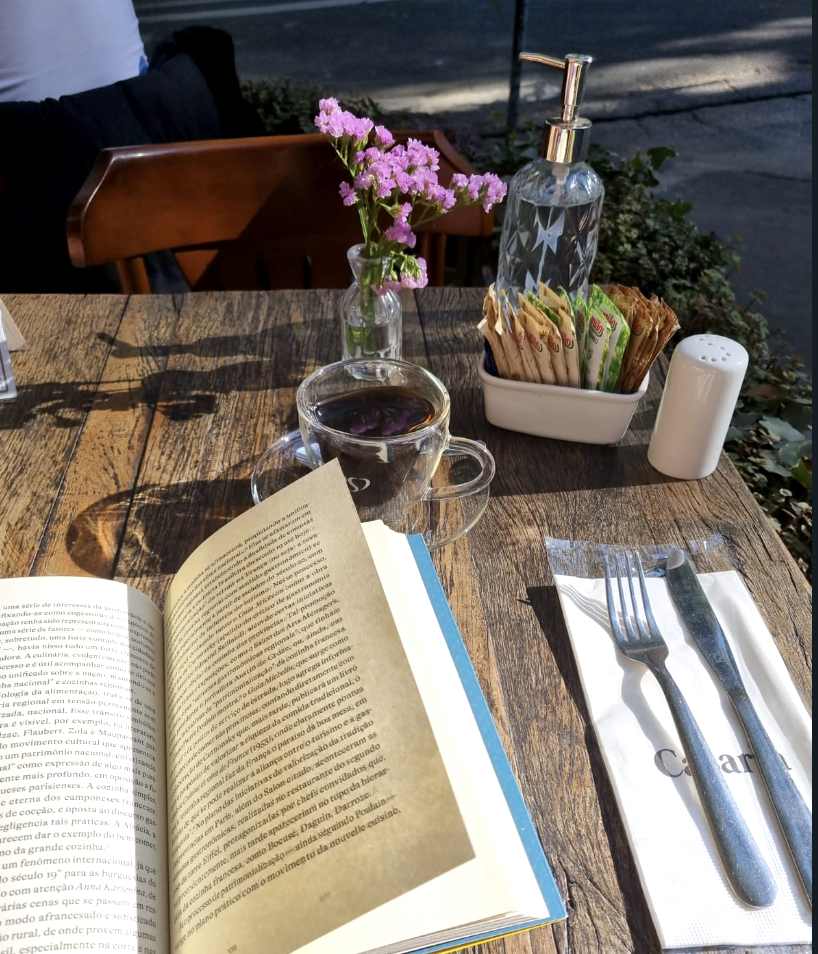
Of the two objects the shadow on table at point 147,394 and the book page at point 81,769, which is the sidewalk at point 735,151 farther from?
the book page at point 81,769

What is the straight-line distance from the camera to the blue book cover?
0.43m

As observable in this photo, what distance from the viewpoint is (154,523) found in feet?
2.36

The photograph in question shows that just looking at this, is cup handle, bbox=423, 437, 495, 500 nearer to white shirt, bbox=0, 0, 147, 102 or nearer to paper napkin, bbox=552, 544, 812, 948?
paper napkin, bbox=552, 544, 812, 948

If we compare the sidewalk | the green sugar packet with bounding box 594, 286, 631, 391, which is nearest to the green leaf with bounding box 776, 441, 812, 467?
the green sugar packet with bounding box 594, 286, 631, 391

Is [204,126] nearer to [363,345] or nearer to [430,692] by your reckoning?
[363,345]

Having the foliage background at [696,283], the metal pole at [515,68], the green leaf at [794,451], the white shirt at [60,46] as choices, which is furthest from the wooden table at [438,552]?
the metal pole at [515,68]

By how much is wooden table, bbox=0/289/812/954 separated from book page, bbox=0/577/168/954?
0.09 meters

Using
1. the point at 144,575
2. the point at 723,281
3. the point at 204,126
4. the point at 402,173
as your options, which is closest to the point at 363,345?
the point at 402,173

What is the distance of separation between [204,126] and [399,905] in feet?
5.79

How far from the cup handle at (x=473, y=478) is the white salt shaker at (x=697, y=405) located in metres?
0.16

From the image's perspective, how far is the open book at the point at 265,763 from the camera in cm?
40

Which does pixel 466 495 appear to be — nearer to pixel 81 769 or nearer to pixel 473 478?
pixel 473 478

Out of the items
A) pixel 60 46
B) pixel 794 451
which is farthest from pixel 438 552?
pixel 60 46

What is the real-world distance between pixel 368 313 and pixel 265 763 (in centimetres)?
50
